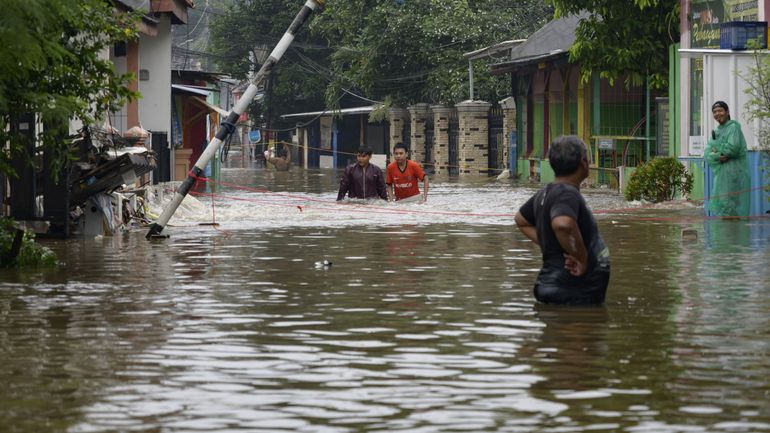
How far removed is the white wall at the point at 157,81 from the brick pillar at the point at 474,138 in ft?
65.9

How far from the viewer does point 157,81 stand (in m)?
35.9

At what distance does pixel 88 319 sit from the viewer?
1082 centimetres

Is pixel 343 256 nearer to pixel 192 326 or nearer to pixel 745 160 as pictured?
pixel 192 326

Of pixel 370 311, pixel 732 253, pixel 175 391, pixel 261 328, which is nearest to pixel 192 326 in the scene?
pixel 261 328

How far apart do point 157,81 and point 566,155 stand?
25680 mm

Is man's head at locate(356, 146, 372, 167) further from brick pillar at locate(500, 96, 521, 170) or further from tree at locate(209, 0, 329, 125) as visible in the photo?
tree at locate(209, 0, 329, 125)

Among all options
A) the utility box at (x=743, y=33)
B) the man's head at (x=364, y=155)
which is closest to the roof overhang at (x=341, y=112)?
the man's head at (x=364, y=155)

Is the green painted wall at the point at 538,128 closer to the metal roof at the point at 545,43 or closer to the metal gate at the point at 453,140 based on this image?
the metal roof at the point at 545,43

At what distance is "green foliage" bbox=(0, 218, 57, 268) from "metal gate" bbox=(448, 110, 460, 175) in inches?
1702

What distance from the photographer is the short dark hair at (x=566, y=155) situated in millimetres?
11156

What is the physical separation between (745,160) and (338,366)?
15163 mm

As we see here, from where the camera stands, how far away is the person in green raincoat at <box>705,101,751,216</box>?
22203 mm

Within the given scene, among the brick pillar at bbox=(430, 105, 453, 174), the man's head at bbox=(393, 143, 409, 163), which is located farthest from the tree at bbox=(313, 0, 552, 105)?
the man's head at bbox=(393, 143, 409, 163)

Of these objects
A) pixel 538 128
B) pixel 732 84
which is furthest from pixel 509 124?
pixel 732 84
